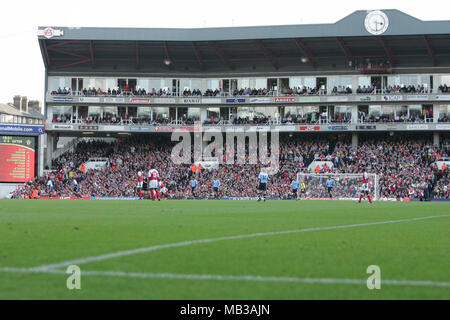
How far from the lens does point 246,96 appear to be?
65.0 m

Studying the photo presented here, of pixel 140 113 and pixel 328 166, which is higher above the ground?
pixel 140 113

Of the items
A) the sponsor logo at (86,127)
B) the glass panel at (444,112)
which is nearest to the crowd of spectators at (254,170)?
the sponsor logo at (86,127)

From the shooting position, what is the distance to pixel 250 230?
447 inches

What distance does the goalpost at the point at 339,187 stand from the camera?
45.8 meters

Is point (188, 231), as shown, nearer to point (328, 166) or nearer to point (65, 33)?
point (328, 166)

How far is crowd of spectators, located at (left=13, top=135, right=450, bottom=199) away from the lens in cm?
5081

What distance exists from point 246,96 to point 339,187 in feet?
72.0

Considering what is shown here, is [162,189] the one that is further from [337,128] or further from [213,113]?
[337,128]

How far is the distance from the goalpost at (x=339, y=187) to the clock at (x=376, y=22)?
724 inches

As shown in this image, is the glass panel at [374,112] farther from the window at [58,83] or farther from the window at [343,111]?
the window at [58,83]

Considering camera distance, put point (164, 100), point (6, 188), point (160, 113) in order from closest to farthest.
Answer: point (6, 188)
point (164, 100)
point (160, 113)

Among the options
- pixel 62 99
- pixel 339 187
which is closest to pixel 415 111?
pixel 339 187

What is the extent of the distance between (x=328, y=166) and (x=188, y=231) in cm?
4486

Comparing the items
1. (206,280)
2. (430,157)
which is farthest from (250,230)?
(430,157)
